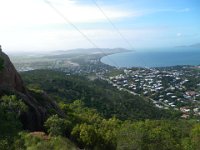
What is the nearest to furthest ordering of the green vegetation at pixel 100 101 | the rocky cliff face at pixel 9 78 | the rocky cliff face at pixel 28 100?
1. the rocky cliff face at pixel 28 100
2. the rocky cliff face at pixel 9 78
3. the green vegetation at pixel 100 101

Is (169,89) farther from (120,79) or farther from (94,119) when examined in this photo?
(94,119)

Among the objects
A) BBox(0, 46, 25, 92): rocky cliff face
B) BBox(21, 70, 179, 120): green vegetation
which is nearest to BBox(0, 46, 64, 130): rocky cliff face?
BBox(0, 46, 25, 92): rocky cliff face

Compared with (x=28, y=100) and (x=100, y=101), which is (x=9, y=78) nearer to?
(x=28, y=100)

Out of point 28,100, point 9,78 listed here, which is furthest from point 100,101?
point 28,100

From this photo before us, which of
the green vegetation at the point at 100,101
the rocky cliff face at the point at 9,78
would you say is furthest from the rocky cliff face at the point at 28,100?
the green vegetation at the point at 100,101

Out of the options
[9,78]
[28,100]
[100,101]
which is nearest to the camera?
[28,100]

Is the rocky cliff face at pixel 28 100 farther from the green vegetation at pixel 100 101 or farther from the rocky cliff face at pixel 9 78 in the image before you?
the green vegetation at pixel 100 101

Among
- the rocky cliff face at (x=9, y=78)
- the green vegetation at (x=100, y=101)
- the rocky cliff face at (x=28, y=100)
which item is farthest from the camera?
the green vegetation at (x=100, y=101)

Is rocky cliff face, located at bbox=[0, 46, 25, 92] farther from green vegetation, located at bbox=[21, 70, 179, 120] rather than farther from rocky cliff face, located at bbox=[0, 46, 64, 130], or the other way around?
green vegetation, located at bbox=[21, 70, 179, 120]
